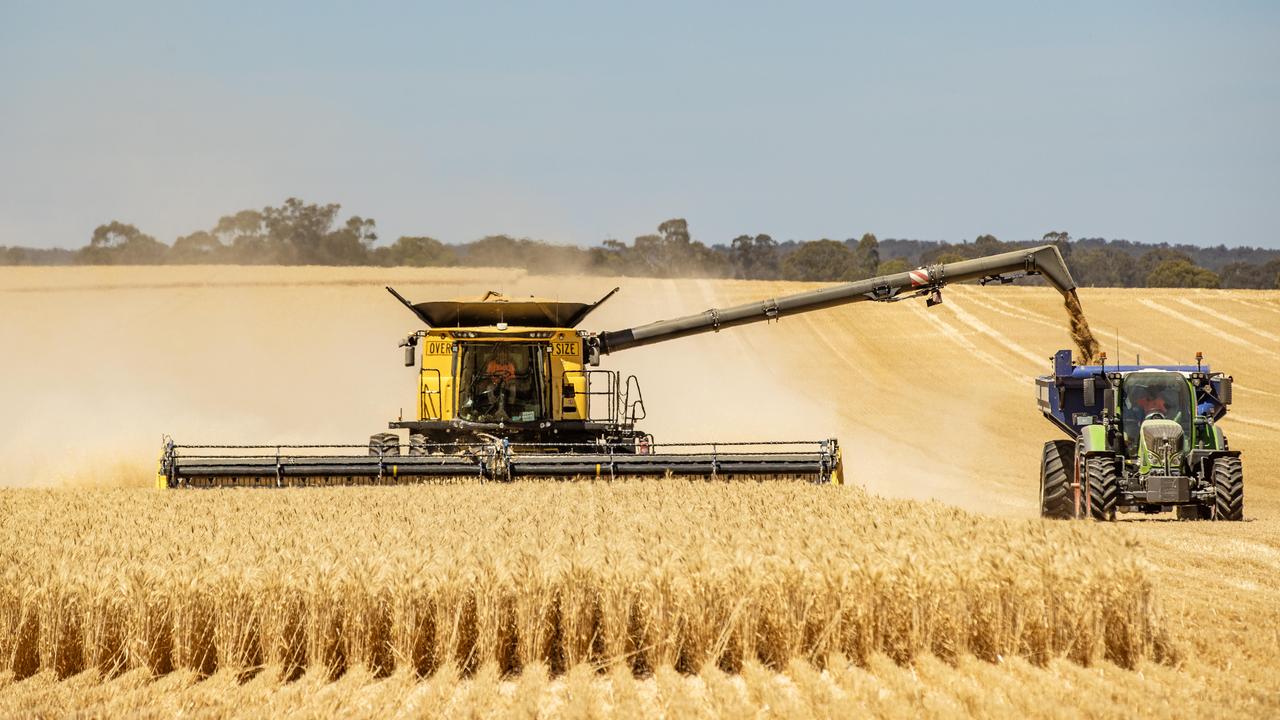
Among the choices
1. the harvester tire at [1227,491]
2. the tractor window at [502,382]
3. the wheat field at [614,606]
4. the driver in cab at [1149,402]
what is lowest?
the harvester tire at [1227,491]

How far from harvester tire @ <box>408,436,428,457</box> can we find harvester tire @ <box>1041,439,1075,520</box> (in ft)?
22.6

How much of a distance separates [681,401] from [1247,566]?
20383mm

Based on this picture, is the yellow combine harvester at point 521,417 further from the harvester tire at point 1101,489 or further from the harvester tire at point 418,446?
the harvester tire at point 1101,489

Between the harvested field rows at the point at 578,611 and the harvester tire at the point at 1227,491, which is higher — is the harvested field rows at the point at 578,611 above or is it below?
above

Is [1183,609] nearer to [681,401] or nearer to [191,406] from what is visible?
[681,401]

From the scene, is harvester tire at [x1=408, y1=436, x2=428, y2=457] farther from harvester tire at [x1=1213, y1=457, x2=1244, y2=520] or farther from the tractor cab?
harvester tire at [x1=1213, y1=457, x2=1244, y2=520]

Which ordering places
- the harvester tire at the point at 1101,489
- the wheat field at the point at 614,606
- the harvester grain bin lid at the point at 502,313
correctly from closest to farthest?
the wheat field at the point at 614,606
the harvester tire at the point at 1101,489
the harvester grain bin lid at the point at 502,313

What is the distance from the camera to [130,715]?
7160 mm

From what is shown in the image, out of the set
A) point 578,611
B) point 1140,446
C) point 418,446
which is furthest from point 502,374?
point 578,611

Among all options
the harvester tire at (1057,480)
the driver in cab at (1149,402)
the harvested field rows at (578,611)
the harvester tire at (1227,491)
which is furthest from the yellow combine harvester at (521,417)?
the harvested field rows at (578,611)

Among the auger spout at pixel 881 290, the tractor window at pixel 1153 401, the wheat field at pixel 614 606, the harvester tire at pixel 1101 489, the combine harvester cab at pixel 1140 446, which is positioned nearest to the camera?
the wheat field at pixel 614 606

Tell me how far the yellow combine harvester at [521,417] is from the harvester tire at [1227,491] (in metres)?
3.69

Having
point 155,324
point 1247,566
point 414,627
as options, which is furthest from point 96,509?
point 155,324

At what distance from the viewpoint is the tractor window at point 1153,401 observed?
16.4 m
